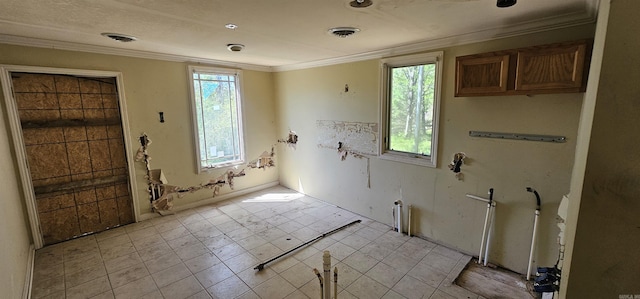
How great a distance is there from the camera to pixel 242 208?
4387 mm

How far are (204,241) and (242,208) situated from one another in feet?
3.57

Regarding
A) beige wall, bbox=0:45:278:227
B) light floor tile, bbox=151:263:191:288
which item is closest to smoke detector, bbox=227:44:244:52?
beige wall, bbox=0:45:278:227

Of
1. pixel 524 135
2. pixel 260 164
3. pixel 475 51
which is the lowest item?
pixel 260 164

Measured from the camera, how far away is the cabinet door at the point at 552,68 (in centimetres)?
192

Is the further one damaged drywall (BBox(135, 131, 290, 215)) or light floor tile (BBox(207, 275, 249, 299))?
damaged drywall (BBox(135, 131, 290, 215))

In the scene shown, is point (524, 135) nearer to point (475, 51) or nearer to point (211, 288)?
point (475, 51)

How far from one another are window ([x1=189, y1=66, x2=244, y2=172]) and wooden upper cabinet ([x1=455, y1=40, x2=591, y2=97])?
3.60m

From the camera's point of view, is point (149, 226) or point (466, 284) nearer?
point (466, 284)

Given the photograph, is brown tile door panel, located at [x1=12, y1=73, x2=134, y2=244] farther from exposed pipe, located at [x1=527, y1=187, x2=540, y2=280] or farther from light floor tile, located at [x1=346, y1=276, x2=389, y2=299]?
exposed pipe, located at [x1=527, y1=187, x2=540, y2=280]

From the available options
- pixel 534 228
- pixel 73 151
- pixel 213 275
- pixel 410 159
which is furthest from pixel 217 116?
pixel 534 228

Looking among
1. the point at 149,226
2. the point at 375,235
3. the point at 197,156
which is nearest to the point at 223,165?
the point at 197,156

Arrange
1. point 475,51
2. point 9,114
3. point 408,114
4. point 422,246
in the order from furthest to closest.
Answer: point 408,114 → point 422,246 → point 9,114 → point 475,51

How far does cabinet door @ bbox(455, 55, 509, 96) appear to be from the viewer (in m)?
2.30

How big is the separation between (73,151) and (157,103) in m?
1.15
